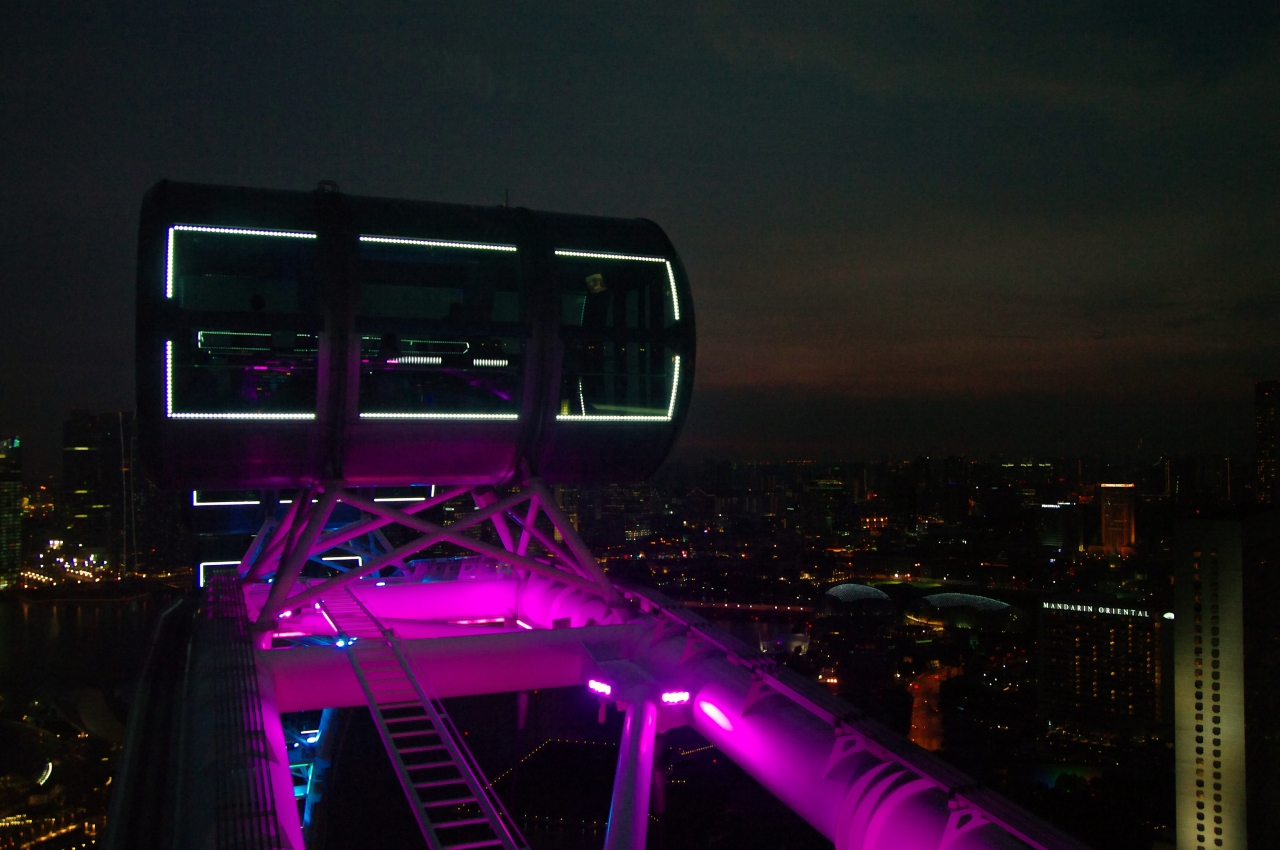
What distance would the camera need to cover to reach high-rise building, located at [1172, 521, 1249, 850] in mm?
37000

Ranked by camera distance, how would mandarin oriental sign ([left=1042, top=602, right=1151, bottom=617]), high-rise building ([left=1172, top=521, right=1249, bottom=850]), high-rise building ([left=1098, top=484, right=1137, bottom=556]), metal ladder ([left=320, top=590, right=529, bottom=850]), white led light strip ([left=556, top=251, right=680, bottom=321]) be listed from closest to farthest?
metal ladder ([left=320, top=590, right=529, bottom=850])
white led light strip ([left=556, top=251, right=680, bottom=321])
high-rise building ([left=1172, top=521, right=1249, bottom=850])
mandarin oriental sign ([left=1042, top=602, right=1151, bottom=617])
high-rise building ([left=1098, top=484, right=1137, bottom=556])

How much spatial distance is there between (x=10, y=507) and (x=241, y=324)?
147 feet

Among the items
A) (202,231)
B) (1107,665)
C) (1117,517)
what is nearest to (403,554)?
(202,231)

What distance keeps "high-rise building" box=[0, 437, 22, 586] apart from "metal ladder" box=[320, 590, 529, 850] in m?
40.1

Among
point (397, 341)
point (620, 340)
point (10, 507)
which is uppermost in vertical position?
point (620, 340)

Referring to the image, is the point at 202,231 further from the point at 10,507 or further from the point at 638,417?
the point at 10,507

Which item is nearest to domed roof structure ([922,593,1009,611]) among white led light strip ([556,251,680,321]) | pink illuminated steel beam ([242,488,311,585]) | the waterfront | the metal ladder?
the waterfront

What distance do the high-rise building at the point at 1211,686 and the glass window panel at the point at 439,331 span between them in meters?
39.1

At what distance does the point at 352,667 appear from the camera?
8.61 m

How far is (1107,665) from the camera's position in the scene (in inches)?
1969

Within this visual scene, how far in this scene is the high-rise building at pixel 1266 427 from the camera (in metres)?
49.3

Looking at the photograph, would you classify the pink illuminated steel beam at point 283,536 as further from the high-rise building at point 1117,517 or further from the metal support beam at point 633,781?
the high-rise building at point 1117,517

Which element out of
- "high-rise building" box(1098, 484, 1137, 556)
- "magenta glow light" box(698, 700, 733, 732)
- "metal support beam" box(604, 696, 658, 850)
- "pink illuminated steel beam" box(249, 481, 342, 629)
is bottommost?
"high-rise building" box(1098, 484, 1137, 556)

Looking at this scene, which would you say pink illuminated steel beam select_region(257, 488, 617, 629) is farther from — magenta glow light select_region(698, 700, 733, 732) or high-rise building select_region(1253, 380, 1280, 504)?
high-rise building select_region(1253, 380, 1280, 504)
